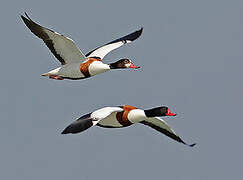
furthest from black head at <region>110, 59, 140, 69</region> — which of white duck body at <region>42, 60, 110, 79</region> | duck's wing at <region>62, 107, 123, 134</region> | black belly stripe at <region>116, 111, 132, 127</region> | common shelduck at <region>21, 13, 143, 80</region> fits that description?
duck's wing at <region>62, 107, 123, 134</region>

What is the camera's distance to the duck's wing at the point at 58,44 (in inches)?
1324

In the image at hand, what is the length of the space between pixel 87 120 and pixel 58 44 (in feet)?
16.4

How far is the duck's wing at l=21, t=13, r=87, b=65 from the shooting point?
1324 inches

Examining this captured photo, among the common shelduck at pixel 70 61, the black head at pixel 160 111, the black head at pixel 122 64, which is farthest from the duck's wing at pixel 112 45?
the black head at pixel 160 111

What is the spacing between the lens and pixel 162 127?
34.5 m

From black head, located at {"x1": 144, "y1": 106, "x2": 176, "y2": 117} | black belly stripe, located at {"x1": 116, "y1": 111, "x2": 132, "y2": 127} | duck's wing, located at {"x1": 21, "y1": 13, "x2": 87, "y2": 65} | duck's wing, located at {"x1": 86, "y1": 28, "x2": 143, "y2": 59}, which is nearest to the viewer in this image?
black head, located at {"x1": 144, "y1": 106, "x2": 176, "y2": 117}

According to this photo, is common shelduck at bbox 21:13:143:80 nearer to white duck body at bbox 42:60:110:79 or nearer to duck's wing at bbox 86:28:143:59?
white duck body at bbox 42:60:110:79

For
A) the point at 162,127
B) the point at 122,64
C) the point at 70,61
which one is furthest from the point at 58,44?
the point at 162,127

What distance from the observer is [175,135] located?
3459 centimetres

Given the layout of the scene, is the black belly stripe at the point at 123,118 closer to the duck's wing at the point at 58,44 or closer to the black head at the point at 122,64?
the black head at the point at 122,64

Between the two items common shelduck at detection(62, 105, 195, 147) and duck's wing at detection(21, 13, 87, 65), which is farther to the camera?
duck's wing at detection(21, 13, 87, 65)

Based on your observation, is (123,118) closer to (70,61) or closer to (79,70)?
(79,70)

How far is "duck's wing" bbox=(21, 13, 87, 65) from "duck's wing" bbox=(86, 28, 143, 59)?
1.84 meters

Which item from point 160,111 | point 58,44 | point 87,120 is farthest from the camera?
point 58,44
